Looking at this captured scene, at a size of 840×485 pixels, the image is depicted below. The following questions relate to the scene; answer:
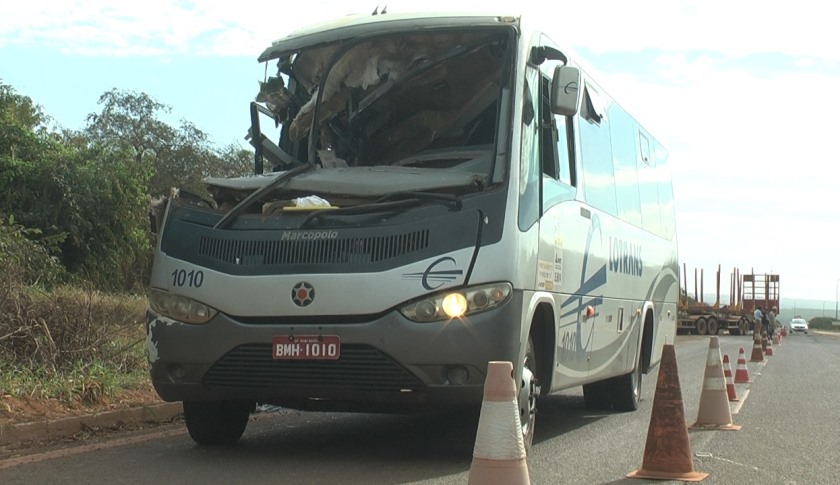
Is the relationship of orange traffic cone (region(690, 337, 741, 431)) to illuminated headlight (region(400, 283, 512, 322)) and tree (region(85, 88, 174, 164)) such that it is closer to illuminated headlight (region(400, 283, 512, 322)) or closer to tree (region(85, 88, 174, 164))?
illuminated headlight (region(400, 283, 512, 322))

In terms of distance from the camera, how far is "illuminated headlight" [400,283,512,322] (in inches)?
248

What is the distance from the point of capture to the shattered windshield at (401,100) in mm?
7418

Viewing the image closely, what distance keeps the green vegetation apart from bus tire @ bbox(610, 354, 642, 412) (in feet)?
16.3

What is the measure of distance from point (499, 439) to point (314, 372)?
216 centimetres

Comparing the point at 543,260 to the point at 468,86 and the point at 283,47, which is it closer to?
the point at 468,86

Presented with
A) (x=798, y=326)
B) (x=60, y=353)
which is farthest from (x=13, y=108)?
(x=798, y=326)

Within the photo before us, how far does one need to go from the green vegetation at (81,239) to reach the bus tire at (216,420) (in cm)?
162

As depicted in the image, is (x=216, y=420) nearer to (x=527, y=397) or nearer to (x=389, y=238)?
(x=389, y=238)

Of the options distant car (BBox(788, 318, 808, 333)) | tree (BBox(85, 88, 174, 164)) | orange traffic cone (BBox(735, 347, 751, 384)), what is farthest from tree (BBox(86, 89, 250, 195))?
distant car (BBox(788, 318, 808, 333))

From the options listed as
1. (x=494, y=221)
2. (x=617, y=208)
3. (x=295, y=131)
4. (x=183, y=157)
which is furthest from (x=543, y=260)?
(x=183, y=157)

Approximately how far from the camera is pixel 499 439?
4637 mm

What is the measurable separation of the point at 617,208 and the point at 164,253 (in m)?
4.63

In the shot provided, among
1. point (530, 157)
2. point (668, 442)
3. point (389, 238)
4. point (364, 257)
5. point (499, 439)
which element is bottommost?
point (668, 442)

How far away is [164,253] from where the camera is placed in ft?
22.9
